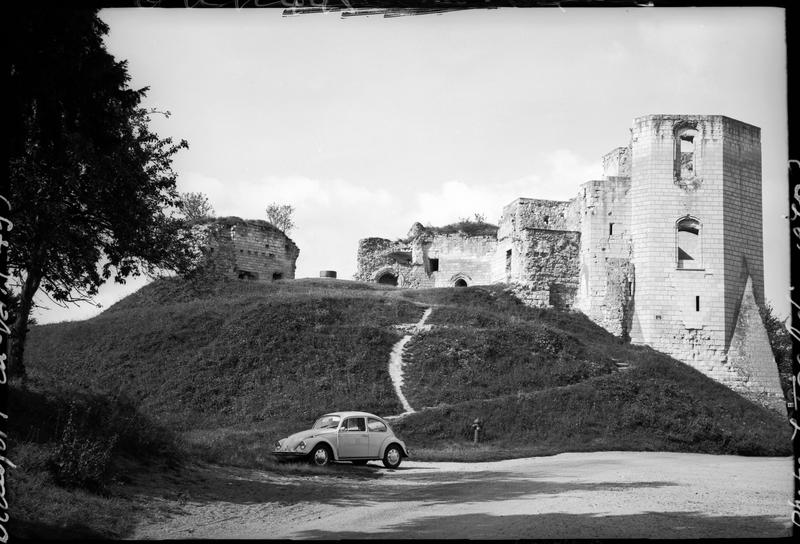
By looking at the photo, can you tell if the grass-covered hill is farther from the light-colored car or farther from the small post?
the light-colored car

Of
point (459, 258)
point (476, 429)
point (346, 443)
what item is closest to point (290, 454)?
point (346, 443)

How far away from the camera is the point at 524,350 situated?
31.1 m

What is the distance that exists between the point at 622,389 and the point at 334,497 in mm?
17083

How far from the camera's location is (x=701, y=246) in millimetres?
38094

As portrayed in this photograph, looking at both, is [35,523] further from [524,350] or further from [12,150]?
[524,350]

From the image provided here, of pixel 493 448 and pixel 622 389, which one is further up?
pixel 622 389

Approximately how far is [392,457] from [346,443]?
1.23 m

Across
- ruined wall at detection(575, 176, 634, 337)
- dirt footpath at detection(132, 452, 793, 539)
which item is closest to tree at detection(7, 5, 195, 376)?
dirt footpath at detection(132, 452, 793, 539)

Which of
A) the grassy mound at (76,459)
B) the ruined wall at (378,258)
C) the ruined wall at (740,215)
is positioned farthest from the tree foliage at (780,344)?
the grassy mound at (76,459)

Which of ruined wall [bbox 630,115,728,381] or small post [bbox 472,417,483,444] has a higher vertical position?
ruined wall [bbox 630,115,728,381]

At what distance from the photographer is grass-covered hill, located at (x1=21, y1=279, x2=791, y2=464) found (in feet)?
80.2

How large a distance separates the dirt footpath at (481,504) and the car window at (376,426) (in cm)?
80

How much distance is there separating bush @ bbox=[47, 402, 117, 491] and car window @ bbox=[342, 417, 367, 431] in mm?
5907

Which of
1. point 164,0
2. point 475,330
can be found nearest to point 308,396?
point 475,330
